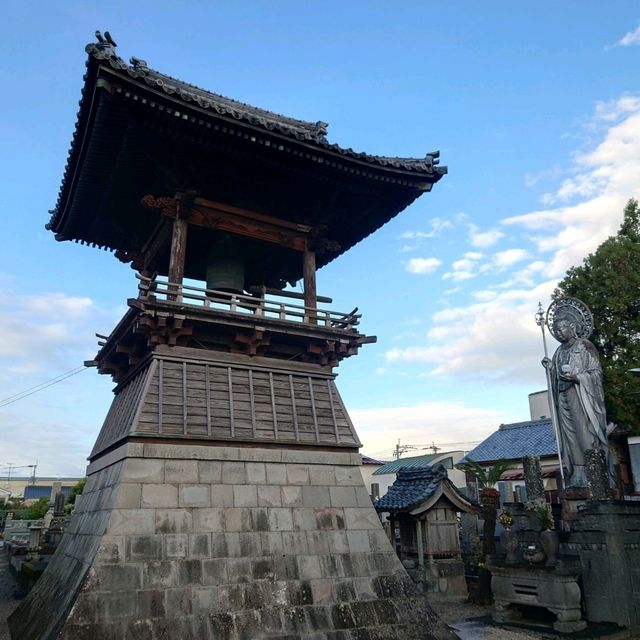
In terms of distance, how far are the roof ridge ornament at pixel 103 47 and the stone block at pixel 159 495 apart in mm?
8477

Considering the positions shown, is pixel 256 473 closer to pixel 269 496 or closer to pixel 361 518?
pixel 269 496

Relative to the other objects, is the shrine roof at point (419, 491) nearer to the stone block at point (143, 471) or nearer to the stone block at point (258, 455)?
the stone block at point (258, 455)

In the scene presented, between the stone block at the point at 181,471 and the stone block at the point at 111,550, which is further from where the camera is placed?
the stone block at the point at 181,471

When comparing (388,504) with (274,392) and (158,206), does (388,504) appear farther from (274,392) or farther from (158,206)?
(158,206)

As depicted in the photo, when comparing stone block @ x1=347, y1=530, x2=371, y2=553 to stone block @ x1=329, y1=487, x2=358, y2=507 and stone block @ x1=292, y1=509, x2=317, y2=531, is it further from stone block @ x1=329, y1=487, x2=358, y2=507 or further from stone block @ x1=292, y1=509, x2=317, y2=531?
stone block @ x1=292, y1=509, x2=317, y2=531

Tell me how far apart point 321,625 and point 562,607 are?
18.6ft

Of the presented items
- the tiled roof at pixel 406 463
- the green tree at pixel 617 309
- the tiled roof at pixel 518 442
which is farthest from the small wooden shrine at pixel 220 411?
the tiled roof at pixel 406 463

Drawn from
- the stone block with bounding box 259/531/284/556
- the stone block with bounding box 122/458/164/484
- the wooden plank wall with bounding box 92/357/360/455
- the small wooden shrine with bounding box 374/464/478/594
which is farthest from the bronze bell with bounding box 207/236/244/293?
the small wooden shrine with bounding box 374/464/478/594

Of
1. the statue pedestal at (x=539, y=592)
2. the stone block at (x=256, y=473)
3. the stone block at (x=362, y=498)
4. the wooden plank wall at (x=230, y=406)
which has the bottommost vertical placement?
the statue pedestal at (x=539, y=592)

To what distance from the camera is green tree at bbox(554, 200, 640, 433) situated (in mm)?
17609

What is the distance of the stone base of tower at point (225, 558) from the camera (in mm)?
9273

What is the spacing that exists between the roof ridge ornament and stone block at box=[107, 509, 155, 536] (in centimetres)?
875

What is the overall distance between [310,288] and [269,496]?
5.46 meters

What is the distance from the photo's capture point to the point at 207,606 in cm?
970
